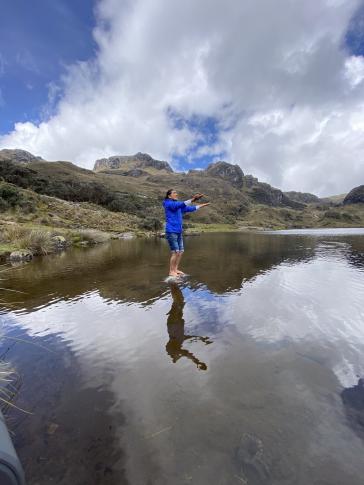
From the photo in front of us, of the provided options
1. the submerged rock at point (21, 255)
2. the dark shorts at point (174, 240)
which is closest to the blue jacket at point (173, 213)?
the dark shorts at point (174, 240)

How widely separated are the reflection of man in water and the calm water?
1.0 inches

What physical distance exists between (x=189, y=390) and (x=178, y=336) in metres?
1.92

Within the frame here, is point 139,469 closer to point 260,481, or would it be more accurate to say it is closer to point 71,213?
point 260,481

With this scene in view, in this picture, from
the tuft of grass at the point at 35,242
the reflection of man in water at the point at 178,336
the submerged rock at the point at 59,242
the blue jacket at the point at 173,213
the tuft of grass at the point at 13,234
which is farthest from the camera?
the submerged rock at the point at 59,242

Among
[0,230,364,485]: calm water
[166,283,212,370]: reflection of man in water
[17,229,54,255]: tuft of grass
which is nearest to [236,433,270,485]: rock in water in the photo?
[0,230,364,485]: calm water

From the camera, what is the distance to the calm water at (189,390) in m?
2.68

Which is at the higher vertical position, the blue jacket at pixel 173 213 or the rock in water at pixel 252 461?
the blue jacket at pixel 173 213

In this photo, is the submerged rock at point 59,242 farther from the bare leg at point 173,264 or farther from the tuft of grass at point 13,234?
the bare leg at point 173,264

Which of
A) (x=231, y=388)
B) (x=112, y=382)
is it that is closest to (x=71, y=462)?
(x=112, y=382)

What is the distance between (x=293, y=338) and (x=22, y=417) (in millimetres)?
4589

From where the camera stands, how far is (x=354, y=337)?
18.2ft

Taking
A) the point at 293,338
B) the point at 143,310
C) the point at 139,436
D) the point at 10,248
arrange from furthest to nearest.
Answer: the point at 10,248, the point at 143,310, the point at 293,338, the point at 139,436

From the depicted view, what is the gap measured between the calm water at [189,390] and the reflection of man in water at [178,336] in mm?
26

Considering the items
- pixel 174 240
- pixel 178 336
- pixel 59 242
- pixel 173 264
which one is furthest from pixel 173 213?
pixel 59 242
